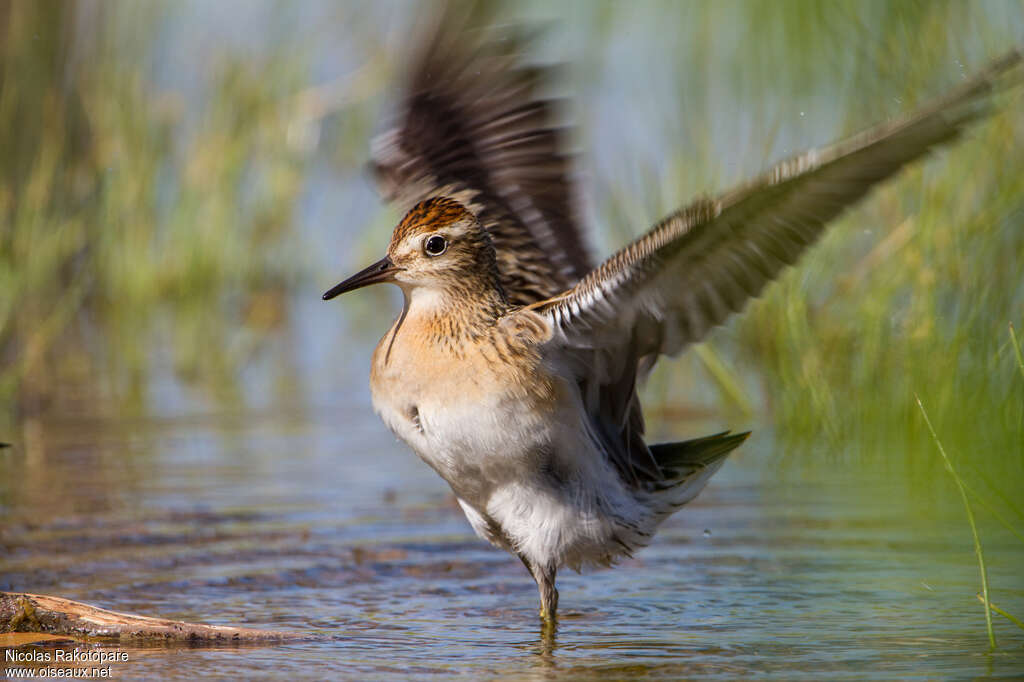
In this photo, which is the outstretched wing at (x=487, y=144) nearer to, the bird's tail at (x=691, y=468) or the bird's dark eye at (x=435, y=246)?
the bird's dark eye at (x=435, y=246)

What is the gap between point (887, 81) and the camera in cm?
636

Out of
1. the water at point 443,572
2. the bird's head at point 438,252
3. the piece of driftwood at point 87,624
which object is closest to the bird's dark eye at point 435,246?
the bird's head at point 438,252

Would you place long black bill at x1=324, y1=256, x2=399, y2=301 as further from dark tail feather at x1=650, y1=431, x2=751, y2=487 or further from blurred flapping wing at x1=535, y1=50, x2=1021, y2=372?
dark tail feather at x1=650, y1=431, x2=751, y2=487

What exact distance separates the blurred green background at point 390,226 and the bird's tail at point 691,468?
762 mm

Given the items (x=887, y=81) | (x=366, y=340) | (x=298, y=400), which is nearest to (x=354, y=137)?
(x=366, y=340)

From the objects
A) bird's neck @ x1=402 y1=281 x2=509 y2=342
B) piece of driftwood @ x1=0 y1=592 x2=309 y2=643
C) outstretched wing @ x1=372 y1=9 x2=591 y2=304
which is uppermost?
outstretched wing @ x1=372 y1=9 x2=591 y2=304

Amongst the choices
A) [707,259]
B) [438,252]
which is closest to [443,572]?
[438,252]

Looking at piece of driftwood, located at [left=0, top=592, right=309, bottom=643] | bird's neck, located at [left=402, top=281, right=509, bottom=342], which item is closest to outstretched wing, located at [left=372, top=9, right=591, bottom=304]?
bird's neck, located at [left=402, top=281, right=509, bottom=342]

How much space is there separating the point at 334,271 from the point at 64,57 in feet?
8.98

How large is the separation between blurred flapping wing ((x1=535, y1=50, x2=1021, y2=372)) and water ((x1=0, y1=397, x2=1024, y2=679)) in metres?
0.97

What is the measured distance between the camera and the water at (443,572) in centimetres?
469

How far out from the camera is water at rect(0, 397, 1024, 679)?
4691 mm

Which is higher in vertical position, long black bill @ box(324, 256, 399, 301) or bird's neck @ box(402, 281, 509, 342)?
long black bill @ box(324, 256, 399, 301)

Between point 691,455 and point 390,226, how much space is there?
288 inches
